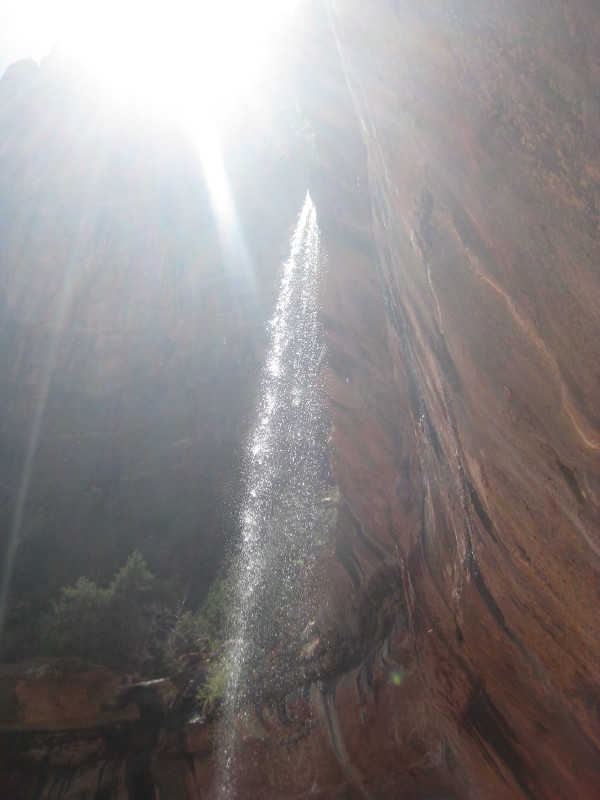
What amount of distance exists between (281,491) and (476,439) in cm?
1444

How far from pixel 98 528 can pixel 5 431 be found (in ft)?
19.4

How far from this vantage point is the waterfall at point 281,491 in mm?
9438

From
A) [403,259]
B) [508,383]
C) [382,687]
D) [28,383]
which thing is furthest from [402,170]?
[28,383]

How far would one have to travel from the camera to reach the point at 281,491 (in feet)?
57.7

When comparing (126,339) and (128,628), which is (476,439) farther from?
(126,339)

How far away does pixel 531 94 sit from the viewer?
2029 mm

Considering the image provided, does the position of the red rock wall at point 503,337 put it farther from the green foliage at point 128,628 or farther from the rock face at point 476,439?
the green foliage at point 128,628

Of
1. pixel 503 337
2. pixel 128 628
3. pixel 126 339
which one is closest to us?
pixel 503 337

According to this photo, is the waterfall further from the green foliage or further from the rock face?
the rock face

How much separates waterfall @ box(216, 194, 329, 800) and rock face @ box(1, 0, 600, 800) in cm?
92

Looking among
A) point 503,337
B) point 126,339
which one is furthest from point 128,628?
point 503,337

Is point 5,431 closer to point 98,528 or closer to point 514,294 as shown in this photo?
point 98,528

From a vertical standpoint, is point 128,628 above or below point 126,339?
below

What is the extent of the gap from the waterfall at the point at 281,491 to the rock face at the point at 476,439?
92 cm
